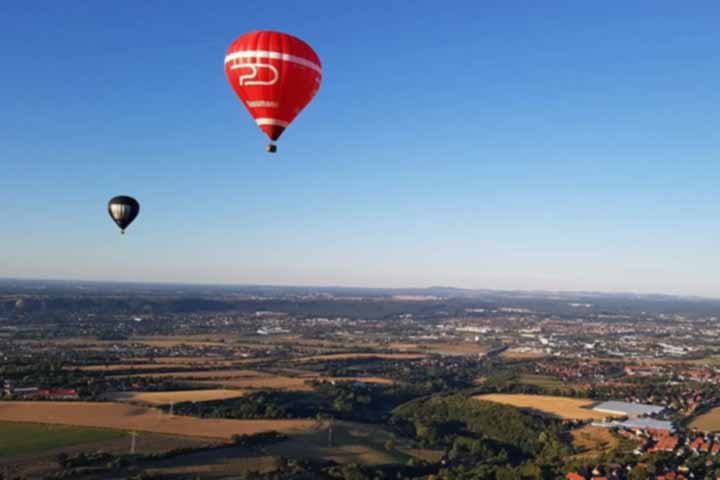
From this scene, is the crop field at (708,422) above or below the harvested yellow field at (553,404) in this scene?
above

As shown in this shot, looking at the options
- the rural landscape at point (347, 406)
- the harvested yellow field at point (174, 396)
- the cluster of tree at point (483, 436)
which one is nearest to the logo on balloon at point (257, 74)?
the rural landscape at point (347, 406)

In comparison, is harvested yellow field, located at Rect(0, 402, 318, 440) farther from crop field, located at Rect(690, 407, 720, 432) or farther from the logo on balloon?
crop field, located at Rect(690, 407, 720, 432)

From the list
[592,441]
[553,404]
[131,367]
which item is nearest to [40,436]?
[131,367]

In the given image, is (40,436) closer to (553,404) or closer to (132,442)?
(132,442)

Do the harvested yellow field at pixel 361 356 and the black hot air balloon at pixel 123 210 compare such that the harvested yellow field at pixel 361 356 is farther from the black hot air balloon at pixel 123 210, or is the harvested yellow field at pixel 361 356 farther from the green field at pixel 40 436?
the black hot air balloon at pixel 123 210

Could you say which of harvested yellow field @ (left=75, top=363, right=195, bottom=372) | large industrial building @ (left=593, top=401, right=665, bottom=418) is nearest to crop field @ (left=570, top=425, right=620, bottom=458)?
large industrial building @ (left=593, top=401, right=665, bottom=418)

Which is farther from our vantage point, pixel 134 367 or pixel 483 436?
pixel 134 367
